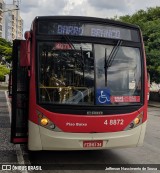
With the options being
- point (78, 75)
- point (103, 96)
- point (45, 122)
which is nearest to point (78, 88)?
point (78, 75)

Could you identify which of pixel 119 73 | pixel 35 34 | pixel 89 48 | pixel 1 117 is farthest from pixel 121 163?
pixel 1 117

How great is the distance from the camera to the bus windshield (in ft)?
24.6

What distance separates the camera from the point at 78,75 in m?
7.56

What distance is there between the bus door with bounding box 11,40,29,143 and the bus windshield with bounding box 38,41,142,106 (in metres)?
0.70

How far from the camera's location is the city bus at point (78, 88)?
7348mm

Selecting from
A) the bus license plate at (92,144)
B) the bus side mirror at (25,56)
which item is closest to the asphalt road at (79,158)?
the bus license plate at (92,144)

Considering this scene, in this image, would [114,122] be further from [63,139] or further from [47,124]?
[47,124]

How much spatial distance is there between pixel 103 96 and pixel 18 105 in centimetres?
177

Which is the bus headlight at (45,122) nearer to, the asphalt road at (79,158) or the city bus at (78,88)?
the city bus at (78,88)

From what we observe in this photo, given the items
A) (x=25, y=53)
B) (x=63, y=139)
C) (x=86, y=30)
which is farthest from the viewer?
(x=86, y=30)

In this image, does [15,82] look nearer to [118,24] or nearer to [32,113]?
[32,113]

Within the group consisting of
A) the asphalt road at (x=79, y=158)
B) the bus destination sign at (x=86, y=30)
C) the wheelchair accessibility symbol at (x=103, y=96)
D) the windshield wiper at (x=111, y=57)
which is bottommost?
the asphalt road at (x=79, y=158)

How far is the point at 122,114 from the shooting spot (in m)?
7.65

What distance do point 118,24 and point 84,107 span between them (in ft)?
6.27
